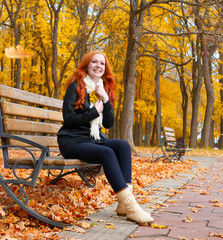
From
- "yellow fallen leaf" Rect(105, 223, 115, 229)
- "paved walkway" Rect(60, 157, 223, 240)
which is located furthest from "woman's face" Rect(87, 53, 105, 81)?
"yellow fallen leaf" Rect(105, 223, 115, 229)

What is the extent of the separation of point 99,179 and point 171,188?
114 centimetres

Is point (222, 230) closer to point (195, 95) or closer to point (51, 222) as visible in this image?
point (51, 222)

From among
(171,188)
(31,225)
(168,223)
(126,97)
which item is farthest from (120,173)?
(126,97)

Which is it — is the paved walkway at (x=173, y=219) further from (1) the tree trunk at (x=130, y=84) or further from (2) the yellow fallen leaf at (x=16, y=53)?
(1) the tree trunk at (x=130, y=84)

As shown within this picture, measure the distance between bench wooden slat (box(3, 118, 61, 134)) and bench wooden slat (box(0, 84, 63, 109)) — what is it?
0.82ft

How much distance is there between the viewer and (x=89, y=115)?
3.50m

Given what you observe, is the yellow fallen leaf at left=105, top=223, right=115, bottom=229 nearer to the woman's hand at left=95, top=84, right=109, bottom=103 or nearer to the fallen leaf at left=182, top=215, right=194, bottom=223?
the fallen leaf at left=182, top=215, right=194, bottom=223

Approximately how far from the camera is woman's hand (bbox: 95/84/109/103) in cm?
363

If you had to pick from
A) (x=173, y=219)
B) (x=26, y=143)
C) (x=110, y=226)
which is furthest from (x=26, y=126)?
(x=173, y=219)

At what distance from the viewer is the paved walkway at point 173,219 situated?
8.90ft

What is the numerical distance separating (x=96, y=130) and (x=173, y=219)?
4.02 feet

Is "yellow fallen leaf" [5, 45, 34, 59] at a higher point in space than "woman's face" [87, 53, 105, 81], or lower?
higher

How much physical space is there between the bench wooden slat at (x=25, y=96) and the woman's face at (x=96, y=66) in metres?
0.72

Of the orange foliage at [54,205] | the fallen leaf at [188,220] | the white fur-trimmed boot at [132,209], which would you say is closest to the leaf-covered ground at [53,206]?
the orange foliage at [54,205]
